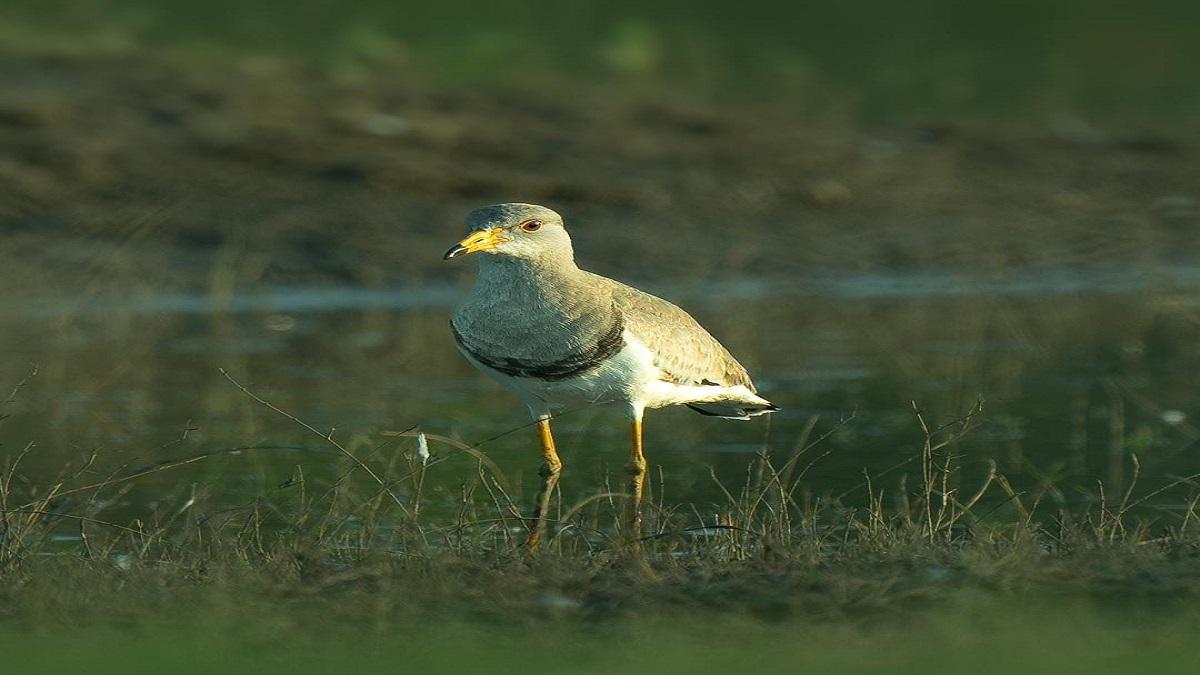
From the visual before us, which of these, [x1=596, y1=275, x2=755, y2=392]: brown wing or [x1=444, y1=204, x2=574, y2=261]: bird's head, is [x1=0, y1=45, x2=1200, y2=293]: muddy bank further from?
[x1=444, y1=204, x2=574, y2=261]: bird's head

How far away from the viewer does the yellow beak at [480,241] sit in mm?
8125

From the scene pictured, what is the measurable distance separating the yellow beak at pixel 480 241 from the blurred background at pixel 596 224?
3.94 feet

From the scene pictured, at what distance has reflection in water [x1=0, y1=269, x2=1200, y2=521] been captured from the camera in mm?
10086

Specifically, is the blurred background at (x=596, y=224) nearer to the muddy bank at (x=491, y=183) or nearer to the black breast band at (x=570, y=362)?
the muddy bank at (x=491, y=183)

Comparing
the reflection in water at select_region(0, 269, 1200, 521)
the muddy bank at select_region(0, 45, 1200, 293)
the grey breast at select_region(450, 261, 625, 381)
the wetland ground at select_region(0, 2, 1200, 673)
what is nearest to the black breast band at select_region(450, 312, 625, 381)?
the grey breast at select_region(450, 261, 625, 381)

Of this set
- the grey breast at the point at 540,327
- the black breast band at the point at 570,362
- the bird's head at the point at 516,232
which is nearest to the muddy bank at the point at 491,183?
the bird's head at the point at 516,232

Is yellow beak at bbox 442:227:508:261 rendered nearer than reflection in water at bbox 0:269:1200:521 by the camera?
Yes

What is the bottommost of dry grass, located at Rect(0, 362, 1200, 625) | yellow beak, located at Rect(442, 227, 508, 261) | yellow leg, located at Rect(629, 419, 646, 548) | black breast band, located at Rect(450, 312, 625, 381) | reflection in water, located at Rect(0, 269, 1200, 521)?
reflection in water, located at Rect(0, 269, 1200, 521)

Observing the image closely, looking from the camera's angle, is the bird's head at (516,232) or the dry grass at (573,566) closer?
the dry grass at (573,566)

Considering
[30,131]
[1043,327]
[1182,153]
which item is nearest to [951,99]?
[1182,153]

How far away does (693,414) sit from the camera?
39.1ft

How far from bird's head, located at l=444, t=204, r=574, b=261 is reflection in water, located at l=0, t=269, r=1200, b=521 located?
0.79 metres

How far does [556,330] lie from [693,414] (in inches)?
157

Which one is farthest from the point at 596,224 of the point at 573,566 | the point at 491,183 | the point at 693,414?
the point at 573,566
